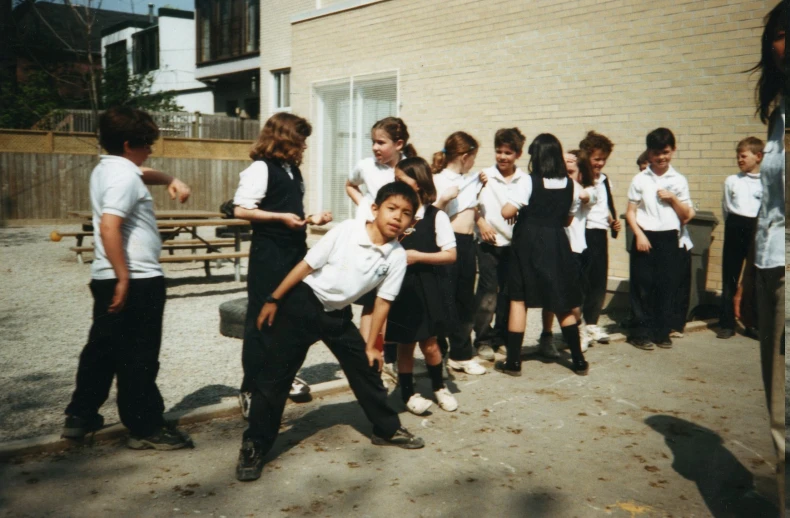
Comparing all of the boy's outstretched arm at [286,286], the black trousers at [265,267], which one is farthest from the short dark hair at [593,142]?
the boy's outstretched arm at [286,286]

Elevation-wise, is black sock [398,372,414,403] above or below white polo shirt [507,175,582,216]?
below

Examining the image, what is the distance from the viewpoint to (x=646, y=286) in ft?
23.7

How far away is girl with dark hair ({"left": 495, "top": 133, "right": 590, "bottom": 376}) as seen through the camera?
19.2 feet

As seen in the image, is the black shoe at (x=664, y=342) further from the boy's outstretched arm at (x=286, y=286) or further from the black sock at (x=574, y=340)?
the boy's outstretched arm at (x=286, y=286)

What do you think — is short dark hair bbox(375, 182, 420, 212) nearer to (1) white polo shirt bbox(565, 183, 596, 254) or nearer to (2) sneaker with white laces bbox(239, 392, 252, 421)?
(2) sneaker with white laces bbox(239, 392, 252, 421)

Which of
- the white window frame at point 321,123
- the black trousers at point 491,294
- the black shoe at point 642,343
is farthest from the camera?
the white window frame at point 321,123

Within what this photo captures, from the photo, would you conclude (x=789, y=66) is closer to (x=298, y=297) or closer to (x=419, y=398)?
(x=298, y=297)

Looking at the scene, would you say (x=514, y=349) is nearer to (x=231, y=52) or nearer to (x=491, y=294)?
(x=491, y=294)

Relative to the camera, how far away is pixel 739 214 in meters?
7.51

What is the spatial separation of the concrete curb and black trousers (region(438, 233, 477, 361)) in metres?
0.38

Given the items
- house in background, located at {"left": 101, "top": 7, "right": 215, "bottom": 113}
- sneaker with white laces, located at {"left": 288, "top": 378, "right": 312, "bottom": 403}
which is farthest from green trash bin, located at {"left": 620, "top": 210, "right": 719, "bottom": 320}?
house in background, located at {"left": 101, "top": 7, "right": 215, "bottom": 113}

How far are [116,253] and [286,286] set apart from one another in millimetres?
853

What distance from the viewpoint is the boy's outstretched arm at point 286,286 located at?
3982 mm

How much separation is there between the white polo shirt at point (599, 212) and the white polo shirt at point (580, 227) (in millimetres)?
342
